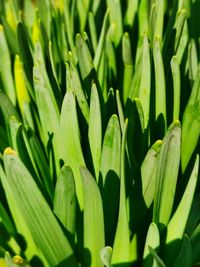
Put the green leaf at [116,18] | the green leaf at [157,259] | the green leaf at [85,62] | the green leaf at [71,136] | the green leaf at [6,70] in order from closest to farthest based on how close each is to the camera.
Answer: the green leaf at [157,259]
the green leaf at [71,136]
the green leaf at [85,62]
the green leaf at [6,70]
the green leaf at [116,18]

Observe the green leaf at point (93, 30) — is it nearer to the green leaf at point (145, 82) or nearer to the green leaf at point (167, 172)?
the green leaf at point (145, 82)

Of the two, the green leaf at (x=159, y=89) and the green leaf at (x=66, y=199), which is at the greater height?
the green leaf at (x=159, y=89)

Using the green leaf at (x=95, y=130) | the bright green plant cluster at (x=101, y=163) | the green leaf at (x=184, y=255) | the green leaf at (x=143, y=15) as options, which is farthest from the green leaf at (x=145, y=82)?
the green leaf at (x=143, y=15)


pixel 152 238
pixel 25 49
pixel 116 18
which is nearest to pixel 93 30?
pixel 116 18

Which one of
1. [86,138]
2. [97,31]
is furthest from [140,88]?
[97,31]

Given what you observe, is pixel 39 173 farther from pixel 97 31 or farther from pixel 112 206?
pixel 97 31

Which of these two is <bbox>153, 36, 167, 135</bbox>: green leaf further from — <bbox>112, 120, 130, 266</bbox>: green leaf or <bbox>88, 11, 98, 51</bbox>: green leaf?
<bbox>88, 11, 98, 51</bbox>: green leaf

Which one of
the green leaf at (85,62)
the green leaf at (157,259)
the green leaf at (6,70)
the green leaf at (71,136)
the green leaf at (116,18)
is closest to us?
the green leaf at (157,259)

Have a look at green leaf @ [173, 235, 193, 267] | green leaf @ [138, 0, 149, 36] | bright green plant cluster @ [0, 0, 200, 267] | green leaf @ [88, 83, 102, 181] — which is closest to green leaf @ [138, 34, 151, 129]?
bright green plant cluster @ [0, 0, 200, 267]
